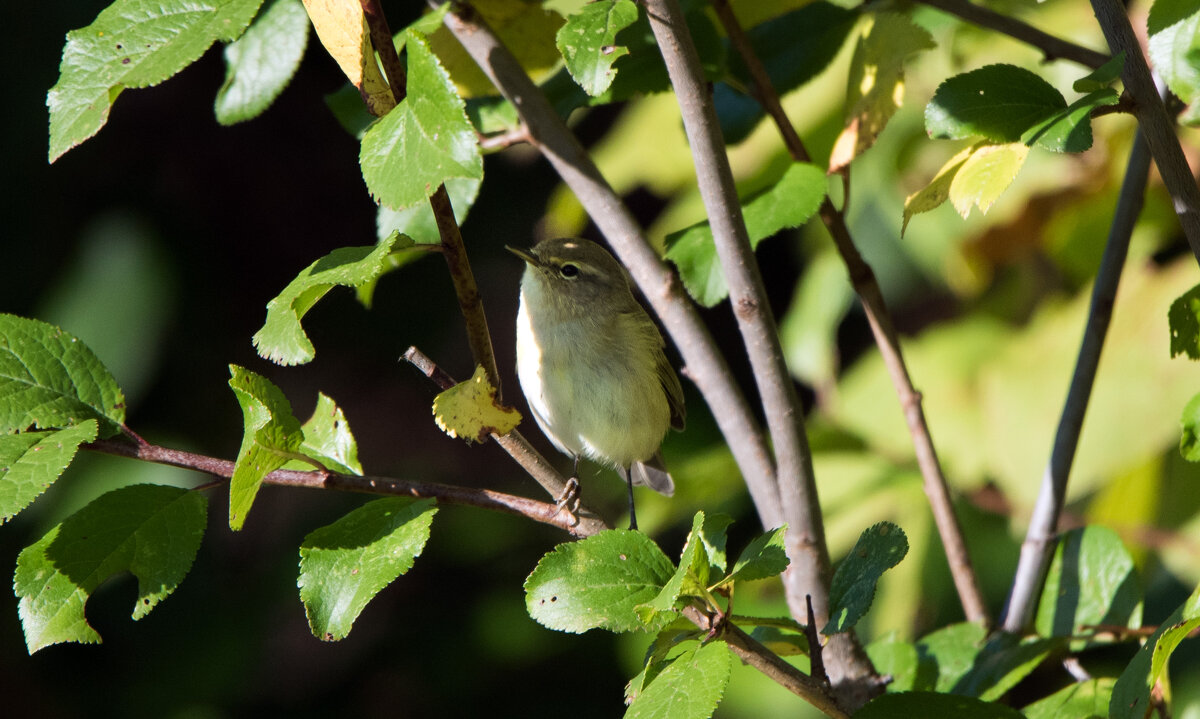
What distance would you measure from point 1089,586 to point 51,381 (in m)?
1.33

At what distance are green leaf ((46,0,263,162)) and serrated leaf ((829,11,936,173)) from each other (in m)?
0.82

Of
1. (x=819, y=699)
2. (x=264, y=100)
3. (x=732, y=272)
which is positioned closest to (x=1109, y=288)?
(x=732, y=272)

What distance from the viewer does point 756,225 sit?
146cm

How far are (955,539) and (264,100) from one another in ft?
3.84

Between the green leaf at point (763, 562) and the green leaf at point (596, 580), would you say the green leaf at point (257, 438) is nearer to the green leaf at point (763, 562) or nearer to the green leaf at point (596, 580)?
the green leaf at point (596, 580)

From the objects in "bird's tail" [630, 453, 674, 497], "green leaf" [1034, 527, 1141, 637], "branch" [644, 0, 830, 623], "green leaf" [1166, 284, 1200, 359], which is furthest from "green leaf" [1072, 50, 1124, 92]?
"bird's tail" [630, 453, 674, 497]

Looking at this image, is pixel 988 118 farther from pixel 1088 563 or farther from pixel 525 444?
pixel 1088 563

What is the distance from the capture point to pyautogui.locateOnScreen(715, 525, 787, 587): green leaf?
3.39ft

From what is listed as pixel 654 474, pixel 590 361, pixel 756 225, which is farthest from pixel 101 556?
pixel 654 474

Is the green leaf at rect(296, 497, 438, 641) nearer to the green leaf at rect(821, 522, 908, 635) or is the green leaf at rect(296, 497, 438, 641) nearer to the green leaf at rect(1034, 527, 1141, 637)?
the green leaf at rect(821, 522, 908, 635)

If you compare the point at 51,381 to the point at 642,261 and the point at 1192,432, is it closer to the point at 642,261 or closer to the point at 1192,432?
the point at 642,261

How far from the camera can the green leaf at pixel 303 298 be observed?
96 centimetres

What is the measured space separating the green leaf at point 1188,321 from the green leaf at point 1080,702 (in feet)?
1.30

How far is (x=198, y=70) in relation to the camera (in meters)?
3.64
